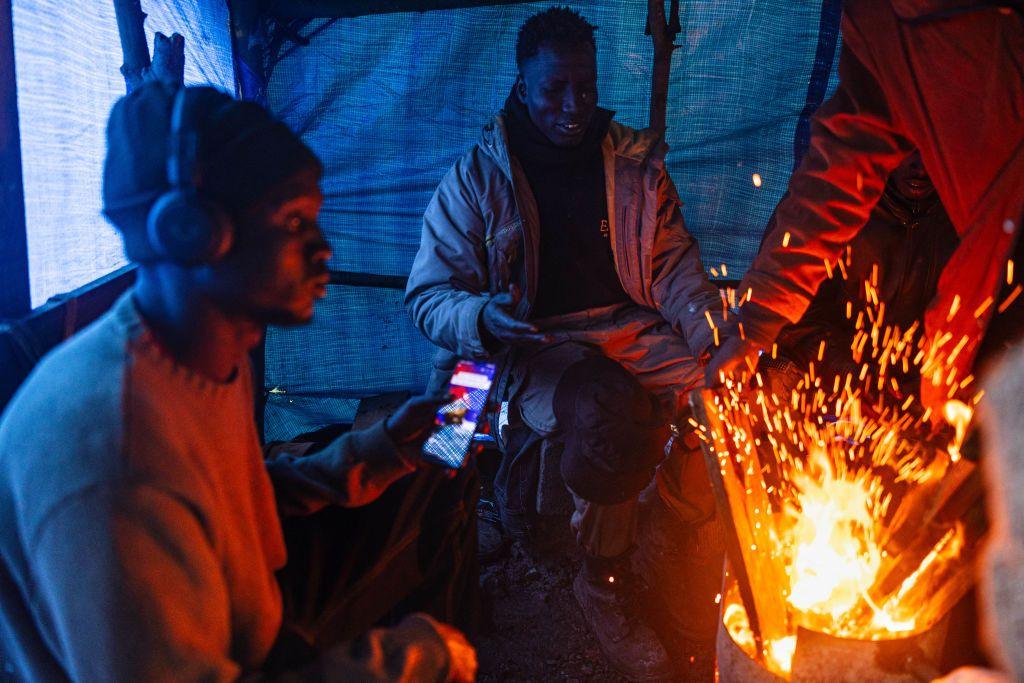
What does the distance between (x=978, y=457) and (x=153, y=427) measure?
83.5 inches

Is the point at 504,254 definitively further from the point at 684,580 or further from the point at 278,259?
the point at 278,259

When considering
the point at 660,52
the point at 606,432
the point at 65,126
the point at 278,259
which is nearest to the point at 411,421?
the point at 278,259

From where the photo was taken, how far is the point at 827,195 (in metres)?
3.03

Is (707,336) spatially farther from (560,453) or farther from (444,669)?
(444,669)

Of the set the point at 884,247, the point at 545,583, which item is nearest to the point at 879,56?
the point at 884,247

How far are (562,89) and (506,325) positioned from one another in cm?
125

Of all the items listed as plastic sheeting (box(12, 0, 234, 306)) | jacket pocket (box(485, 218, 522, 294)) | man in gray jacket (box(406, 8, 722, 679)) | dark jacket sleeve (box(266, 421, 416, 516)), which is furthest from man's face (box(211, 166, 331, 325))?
jacket pocket (box(485, 218, 522, 294))

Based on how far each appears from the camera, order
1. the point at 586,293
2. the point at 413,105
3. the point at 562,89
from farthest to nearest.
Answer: the point at 413,105 < the point at 586,293 < the point at 562,89

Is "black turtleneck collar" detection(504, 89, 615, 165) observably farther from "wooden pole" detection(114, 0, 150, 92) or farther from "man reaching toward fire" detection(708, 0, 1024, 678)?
"wooden pole" detection(114, 0, 150, 92)

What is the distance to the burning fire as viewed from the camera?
2.26 m

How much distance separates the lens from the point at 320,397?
Result: 5137 mm

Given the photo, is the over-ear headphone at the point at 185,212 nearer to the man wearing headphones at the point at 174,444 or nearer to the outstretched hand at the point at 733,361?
the man wearing headphones at the point at 174,444

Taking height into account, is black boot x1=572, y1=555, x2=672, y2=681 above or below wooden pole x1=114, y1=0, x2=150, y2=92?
below

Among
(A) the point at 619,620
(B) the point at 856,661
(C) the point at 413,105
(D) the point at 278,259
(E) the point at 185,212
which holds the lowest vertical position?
(A) the point at 619,620
